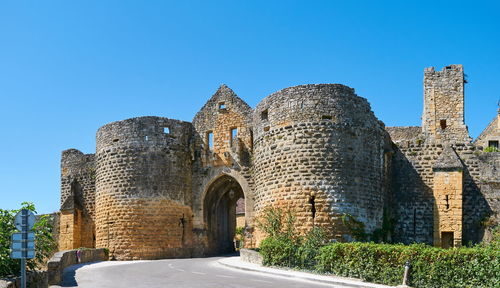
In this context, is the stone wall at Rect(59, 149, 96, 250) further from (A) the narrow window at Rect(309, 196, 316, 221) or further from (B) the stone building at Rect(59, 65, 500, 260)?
(A) the narrow window at Rect(309, 196, 316, 221)

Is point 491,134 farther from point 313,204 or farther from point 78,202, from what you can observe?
point 78,202

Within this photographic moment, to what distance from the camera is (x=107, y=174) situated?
29.6 m

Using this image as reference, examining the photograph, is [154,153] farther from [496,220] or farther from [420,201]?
[496,220]

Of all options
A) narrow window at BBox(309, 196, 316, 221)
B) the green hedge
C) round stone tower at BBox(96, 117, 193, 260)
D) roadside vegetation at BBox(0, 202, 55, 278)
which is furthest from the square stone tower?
roadside vegetation at BBox(0, 202, 55, 278)

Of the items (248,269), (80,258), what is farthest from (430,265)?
(80,258)

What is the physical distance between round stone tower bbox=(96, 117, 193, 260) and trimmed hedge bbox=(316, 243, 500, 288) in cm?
1186

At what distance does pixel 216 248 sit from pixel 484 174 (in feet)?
45.6

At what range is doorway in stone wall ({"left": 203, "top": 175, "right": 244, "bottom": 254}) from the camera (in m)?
30.6

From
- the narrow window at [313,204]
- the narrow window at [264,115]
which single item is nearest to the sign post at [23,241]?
the narrow window at [313,204]

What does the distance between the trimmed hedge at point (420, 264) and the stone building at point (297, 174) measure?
4734 millimetres

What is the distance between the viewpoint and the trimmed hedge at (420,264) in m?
15.3

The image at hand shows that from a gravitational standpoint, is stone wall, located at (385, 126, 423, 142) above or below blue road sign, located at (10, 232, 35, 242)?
above

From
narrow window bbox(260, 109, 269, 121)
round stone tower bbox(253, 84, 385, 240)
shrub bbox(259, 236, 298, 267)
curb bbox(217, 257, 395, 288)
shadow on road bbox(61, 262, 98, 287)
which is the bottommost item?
shadow on road bbox(61, 262, 98, 287)

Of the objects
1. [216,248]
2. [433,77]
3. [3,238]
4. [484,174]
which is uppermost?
[433,77]
